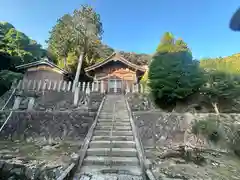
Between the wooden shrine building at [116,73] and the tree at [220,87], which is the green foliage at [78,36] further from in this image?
the tree at [220,87]

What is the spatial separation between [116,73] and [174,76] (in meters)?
9.40

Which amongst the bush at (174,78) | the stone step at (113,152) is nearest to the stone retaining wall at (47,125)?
the stone step at (113,152)

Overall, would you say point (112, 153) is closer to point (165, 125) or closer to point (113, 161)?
point (113, 161)

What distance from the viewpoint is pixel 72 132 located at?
9.84 meters

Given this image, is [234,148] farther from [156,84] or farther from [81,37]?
[81,37]

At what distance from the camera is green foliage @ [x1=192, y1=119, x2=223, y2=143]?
895 centimetres

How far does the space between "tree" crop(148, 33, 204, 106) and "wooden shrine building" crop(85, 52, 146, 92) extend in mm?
6763

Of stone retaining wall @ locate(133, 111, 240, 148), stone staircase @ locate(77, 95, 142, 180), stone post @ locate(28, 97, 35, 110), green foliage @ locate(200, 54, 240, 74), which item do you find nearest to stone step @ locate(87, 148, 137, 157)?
stone staircase @ locate(77, 95, 142, 180)

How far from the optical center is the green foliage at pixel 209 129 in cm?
895

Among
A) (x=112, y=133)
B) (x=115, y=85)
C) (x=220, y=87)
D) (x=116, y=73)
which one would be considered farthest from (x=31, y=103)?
(x=220, y=87)

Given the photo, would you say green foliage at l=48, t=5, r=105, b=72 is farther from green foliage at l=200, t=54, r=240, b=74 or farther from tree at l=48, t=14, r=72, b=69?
green foliage at l=200, t=54, r=240, b=74

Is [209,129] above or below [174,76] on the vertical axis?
below

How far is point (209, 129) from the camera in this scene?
902 cm

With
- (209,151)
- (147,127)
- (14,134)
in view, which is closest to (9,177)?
(14,134)
